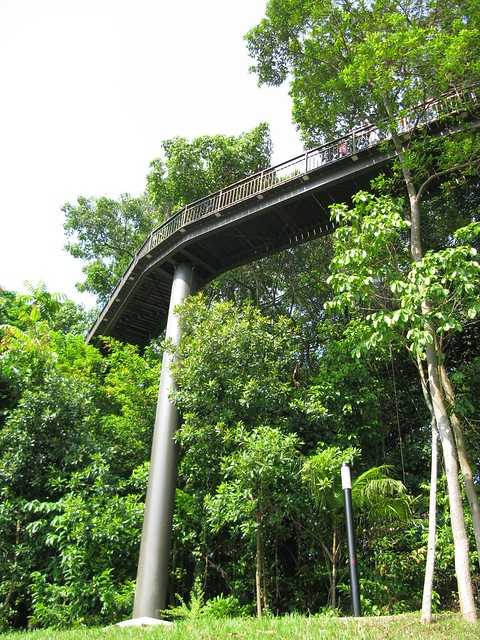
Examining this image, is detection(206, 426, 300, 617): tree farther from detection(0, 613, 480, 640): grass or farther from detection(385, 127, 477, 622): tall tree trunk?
detection(385, 127, 477, 622): tall tree trunk

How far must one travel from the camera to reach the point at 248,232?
12.2 m

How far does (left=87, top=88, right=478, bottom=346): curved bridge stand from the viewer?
1001 cm

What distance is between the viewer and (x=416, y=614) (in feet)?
18.9

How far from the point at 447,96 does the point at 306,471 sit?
7.16m

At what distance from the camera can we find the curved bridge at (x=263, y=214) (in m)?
10.0

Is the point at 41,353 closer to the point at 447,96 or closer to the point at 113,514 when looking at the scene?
the point at 113,514

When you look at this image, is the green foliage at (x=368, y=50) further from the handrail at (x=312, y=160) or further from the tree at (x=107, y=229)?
the tree at (x=107, y=229)

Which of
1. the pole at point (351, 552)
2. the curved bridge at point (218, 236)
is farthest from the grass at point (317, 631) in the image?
the curved bridge at point (218, 236)

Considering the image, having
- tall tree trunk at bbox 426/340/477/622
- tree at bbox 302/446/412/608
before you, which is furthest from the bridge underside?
tree at bbox 302/446/412/608

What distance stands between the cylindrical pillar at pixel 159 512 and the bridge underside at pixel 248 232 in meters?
2.61

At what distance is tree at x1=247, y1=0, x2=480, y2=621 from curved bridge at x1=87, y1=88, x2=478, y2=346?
1.73 ft

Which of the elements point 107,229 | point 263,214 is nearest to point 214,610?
point 263,214

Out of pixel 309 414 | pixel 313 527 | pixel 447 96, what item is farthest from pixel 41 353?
pixel 447 96

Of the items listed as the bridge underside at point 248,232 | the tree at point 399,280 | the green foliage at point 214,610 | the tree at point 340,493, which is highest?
the bridge underside at point 248,232
